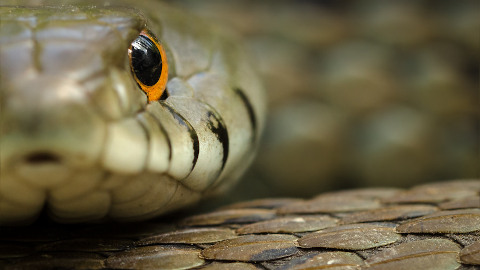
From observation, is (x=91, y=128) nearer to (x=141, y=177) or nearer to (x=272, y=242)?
(x=141, y=177)

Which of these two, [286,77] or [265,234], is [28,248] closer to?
[265,234]

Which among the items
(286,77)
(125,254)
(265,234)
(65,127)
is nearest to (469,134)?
(286,77)

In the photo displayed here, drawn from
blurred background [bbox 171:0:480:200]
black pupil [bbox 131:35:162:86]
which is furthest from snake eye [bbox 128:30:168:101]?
blurred background [bbox 171:0:480:200]

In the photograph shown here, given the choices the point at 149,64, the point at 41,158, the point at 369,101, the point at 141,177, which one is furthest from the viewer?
the point at 369,101

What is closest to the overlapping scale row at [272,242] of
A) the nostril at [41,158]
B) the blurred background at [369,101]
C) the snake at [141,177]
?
the snake at [141,177]

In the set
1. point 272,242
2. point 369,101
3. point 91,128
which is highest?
point 369,101

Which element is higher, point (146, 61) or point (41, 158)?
point (146, 61)

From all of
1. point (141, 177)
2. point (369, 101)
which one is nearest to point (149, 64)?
point (141, 177)
